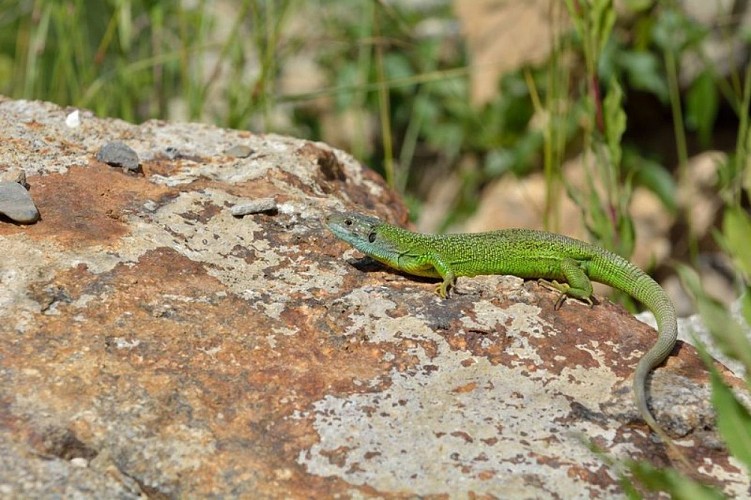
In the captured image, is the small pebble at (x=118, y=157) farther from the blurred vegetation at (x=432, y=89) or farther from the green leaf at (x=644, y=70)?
the green leaf at (x=644, y=70)

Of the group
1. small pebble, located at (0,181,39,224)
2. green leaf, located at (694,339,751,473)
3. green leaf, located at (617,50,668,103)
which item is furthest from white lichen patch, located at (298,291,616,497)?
green leaf, located at (617,50,668,103)

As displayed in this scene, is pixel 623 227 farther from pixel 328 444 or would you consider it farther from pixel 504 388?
pixel 328 444

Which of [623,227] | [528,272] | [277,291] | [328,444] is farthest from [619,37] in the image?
[328,444]

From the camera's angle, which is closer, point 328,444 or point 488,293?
point 328,444

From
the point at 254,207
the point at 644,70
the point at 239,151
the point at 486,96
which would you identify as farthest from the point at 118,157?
the point at 486,96

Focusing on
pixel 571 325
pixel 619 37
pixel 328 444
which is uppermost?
pixel 619 37

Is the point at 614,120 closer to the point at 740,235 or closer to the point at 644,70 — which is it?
the point at 740,235

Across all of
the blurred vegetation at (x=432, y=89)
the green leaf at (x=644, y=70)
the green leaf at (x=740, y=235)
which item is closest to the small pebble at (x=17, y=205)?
the blurred vegetation at (x=432, y=89)
